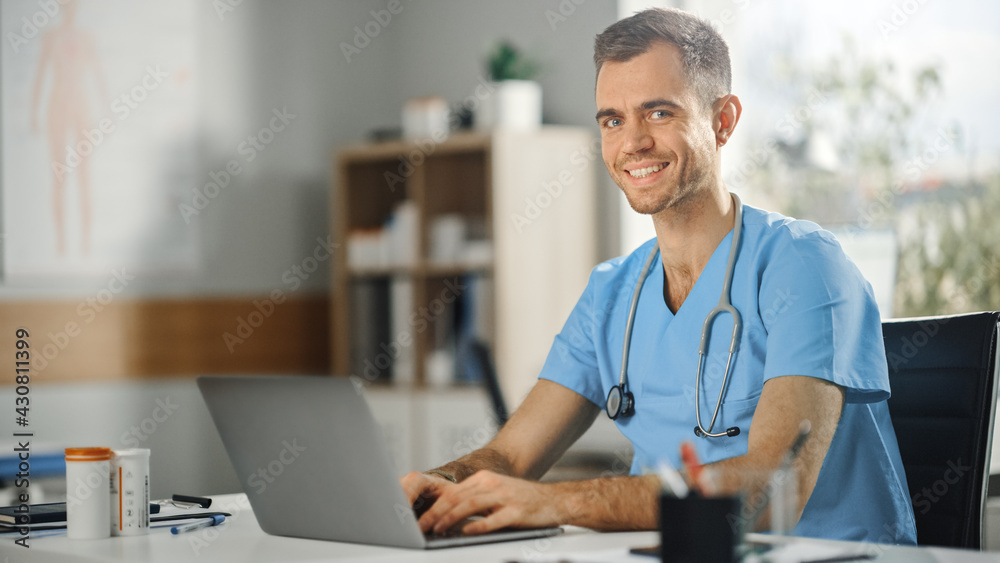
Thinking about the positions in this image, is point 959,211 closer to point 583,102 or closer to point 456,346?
point 583,102

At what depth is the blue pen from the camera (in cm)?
131

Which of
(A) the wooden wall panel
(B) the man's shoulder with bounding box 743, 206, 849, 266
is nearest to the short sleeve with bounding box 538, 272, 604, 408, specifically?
(B) the man's shoulder with bounding box 743, 206, 849, 266

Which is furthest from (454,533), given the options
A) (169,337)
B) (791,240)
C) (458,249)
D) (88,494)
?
(169,337)

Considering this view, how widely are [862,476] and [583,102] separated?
8.53ft

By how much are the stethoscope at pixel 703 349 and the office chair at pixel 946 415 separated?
233 millimetres

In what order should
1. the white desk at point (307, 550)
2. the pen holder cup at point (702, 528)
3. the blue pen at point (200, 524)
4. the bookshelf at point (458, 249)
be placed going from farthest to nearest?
the bookshelf at point (458, 249)
the blue pen at point (200, 524)
the white desk at point (307, 550)
the pen holder cup at point (702, 528)

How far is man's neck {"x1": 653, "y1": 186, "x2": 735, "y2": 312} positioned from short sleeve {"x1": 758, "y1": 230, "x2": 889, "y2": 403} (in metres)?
0.13

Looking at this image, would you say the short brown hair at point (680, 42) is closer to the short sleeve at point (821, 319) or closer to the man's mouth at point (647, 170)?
the man's mouth at point (647, 170)

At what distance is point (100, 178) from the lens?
12.5 feet

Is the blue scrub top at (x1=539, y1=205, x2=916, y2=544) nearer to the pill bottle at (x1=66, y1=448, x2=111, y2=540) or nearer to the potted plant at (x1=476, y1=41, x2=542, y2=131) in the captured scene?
the pill bottle at (x1=66, y1=448, x2=111, y2=540)

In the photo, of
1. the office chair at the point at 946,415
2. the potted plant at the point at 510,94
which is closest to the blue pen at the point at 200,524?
the office chair at the point at 946,415

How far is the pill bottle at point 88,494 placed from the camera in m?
1.29

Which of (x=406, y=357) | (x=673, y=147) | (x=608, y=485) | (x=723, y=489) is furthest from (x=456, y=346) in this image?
(x=723, y=489)

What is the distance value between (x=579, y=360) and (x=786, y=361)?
397 millimetres
